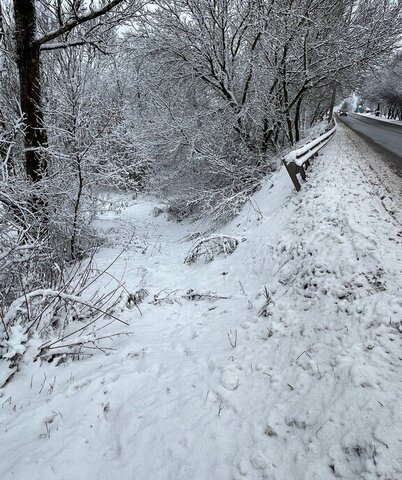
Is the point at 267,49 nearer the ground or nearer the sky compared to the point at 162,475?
nearer the sky

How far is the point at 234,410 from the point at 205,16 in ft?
37.9

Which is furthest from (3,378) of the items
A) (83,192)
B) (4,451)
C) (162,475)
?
(83,192)

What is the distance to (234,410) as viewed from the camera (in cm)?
276

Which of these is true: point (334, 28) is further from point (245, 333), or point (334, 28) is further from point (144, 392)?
point (144, 392)

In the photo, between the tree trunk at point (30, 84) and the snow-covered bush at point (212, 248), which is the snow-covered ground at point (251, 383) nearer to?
the snow-covered bush at point (212, 248)

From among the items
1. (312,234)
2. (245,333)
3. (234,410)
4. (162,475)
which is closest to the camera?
(162,475)

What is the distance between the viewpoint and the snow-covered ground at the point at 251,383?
2297 mm

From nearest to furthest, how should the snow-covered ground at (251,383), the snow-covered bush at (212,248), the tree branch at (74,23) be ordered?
the snow-covered ground at (251,383) → the tree branch at (74,23) → the snow-covered bush at (212,248)

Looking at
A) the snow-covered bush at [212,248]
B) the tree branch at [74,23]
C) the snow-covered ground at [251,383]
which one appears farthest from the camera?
the snow-covered bush at [212,248]

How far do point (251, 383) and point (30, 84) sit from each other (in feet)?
22.1

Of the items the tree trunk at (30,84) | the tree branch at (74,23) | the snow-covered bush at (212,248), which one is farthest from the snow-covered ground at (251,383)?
the tree branch at (74,23)

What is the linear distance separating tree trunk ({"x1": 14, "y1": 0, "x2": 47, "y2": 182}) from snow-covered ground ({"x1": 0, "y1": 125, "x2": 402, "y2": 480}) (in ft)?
13.1

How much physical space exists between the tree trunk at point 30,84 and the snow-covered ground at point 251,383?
399cm

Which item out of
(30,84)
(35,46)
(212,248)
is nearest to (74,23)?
(35,46)
